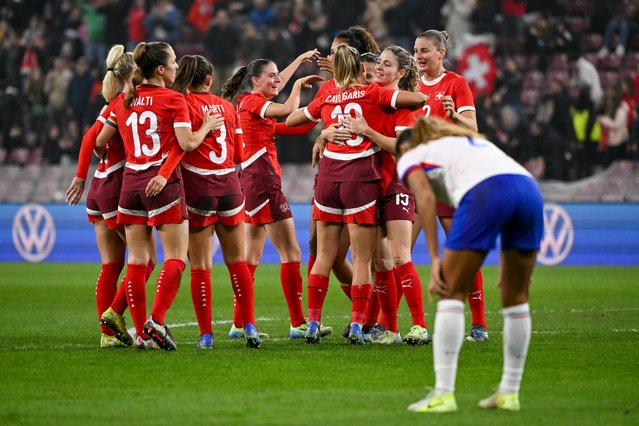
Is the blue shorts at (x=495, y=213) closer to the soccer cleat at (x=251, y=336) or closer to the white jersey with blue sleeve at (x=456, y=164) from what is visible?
the white jersey with blue sleeve at (x=456, y=164)

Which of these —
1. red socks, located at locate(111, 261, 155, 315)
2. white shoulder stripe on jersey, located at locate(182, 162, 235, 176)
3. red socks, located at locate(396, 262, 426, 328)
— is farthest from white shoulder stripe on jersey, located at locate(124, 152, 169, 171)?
red socks, located at locate(396, 262, 426, 328)

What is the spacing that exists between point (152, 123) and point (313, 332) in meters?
2.02

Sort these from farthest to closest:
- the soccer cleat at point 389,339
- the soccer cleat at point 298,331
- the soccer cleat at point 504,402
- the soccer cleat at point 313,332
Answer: the soccer cleat at point 298,331, the soccer cleat at point 389,339, the soccer cleat at point 313,332, the soccer cleat at point 504,402

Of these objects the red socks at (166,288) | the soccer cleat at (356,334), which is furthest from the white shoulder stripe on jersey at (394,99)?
the red socks at (166,288)

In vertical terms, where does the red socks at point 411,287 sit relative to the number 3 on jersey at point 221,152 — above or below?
below

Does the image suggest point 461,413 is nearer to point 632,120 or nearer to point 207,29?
point 632,120

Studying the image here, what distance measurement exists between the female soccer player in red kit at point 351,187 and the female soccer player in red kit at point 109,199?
1.37 metres

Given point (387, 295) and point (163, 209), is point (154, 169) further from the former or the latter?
point (387, 295)

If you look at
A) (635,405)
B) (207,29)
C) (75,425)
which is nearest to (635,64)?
(207,29)

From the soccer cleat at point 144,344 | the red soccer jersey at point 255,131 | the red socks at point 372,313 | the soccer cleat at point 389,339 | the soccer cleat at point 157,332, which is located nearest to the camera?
the soccer cleat at point 157,332

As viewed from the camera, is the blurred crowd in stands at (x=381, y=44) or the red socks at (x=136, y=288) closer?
the red socks at (x=136, y=288)

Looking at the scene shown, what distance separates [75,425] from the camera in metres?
5.21

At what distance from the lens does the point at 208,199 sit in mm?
8117

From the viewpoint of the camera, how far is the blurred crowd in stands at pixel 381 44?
20172 millimetres
